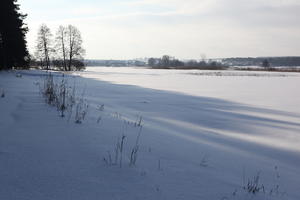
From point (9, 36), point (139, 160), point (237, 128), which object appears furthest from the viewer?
point (9, 36)

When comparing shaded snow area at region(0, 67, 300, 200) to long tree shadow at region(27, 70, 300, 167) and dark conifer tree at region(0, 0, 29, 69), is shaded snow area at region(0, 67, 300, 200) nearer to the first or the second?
long tree shadow at region(27, 70, 300, 167)

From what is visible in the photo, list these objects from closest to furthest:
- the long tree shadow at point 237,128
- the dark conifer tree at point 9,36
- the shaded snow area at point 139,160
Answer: the shaded snow area at point 139,160 → the long tree shadow at point 237,128 → the dark conifer tree at point 9,36

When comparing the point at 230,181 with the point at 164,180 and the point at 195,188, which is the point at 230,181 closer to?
the point at 195,188

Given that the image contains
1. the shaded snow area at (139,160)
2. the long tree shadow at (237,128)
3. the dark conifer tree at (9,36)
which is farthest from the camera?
the dark conifer tree at (9,36)

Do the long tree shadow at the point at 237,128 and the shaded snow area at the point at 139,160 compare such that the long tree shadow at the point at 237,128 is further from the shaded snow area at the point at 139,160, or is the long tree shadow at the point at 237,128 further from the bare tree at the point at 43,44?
the bare tree at the point at 43,44

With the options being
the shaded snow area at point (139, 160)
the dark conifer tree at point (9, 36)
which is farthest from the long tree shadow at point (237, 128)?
the dark conifer tree at point (9, 36)

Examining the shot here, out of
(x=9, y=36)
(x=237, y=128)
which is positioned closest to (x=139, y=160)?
(x=237, y=128)

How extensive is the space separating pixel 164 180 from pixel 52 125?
2.66 m

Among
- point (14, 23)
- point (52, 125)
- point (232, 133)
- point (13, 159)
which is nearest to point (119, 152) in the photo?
point (13, 159)

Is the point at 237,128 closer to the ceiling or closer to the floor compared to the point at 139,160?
closer to the floor

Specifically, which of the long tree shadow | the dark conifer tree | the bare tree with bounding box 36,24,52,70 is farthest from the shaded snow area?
the bare tree with bounding box 36,24,52,70

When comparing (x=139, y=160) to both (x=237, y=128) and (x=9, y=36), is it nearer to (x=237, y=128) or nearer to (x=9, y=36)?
(x=237, y=128)

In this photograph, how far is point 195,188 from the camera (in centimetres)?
254

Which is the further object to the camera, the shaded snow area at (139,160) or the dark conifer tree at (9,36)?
the dark conifer tree at (9,36)
